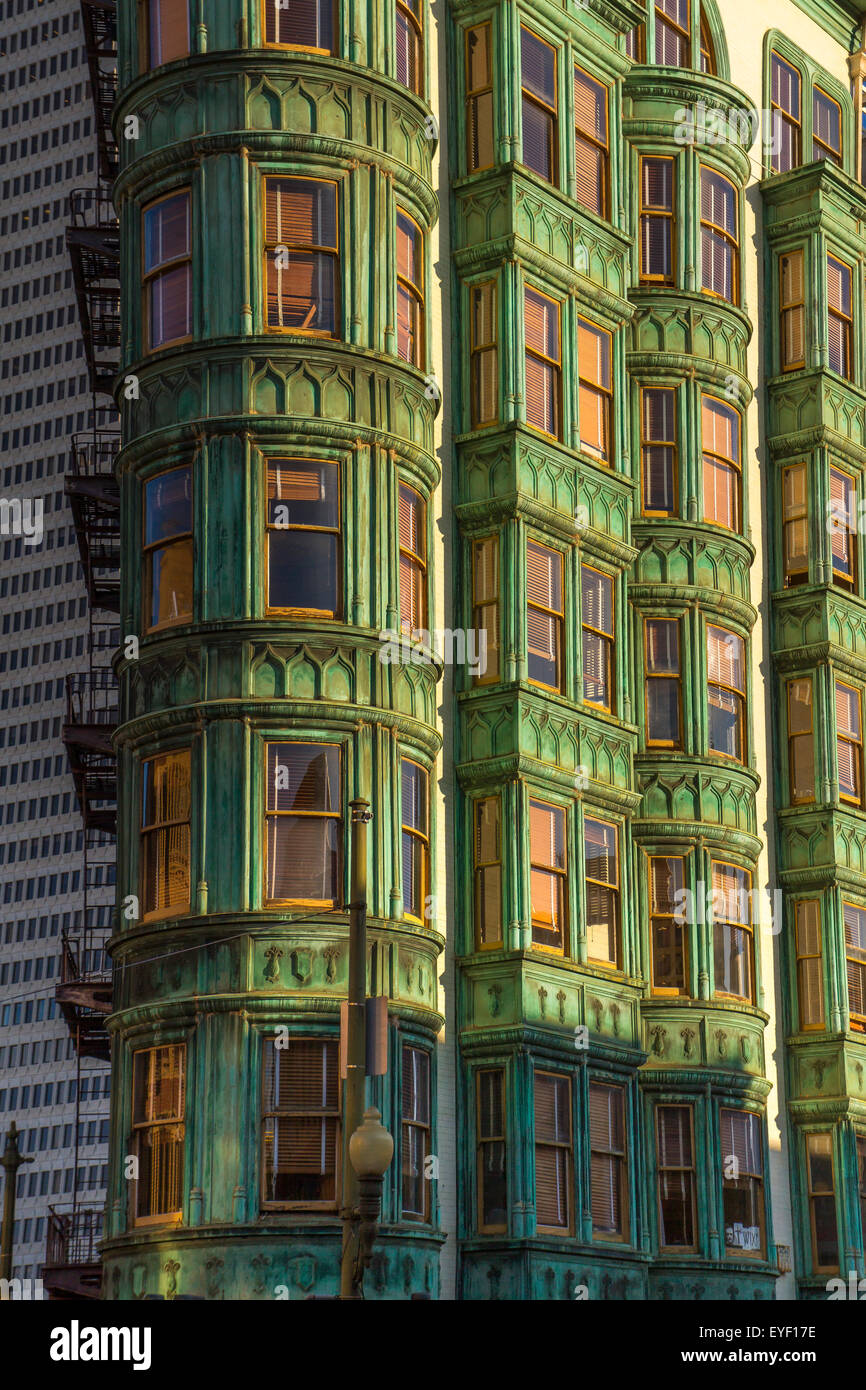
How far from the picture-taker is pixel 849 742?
40281mm

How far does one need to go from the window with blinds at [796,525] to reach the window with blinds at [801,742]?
6.46 ft

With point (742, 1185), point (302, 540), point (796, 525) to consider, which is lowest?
point (742, 1185)

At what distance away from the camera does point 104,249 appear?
37531 mm

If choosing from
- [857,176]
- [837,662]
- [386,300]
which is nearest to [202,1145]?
[386,300]

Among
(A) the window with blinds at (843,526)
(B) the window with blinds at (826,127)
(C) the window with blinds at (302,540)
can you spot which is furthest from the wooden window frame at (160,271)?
(B) the window with blinds at (826,127)

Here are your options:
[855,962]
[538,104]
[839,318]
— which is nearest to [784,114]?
[839,318]

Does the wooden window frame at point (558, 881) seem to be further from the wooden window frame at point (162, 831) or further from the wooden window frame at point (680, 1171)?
the wooden window frame at point (162, 831)

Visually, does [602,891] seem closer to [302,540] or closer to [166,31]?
[302,540]

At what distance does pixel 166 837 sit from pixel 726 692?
1200 cm

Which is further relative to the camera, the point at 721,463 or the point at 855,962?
the point at 855,962

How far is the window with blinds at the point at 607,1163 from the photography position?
31922mm

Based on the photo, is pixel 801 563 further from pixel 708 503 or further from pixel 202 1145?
pixel 202 1145

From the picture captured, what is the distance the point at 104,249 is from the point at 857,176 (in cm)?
1632

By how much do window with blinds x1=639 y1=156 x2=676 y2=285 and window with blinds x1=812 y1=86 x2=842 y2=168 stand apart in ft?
23.1
